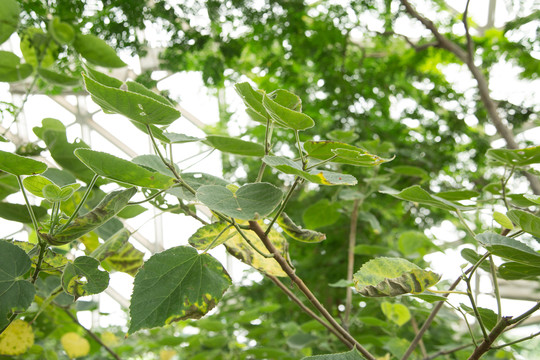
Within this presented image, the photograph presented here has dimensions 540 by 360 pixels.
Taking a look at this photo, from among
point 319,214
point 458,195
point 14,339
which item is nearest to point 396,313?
point 319,214

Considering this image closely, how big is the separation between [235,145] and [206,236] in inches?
4.2

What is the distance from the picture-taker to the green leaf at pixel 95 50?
675 mm

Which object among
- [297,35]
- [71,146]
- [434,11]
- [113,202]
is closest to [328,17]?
[297,35]

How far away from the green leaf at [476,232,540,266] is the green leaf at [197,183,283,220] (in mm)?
192

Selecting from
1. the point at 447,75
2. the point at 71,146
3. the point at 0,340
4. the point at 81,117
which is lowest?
the point at 0,340

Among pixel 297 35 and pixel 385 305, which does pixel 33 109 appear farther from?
pixel 385 305

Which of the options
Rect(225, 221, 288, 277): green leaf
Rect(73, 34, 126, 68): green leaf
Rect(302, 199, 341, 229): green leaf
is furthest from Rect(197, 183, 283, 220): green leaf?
Rect(302, 199, 341, 229): green leaf

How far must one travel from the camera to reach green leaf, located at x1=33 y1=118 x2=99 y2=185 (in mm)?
608

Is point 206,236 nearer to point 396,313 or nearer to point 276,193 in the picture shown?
point 276,193

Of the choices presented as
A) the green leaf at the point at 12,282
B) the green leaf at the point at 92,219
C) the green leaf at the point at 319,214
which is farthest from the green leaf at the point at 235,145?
the green leaf at the point at 319,214

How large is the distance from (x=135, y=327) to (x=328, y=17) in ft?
5.03

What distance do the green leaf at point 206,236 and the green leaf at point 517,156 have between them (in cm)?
32

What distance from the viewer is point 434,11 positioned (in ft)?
7.42

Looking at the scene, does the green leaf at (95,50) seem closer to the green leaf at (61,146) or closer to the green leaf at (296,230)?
the green leaf at (61,146)
